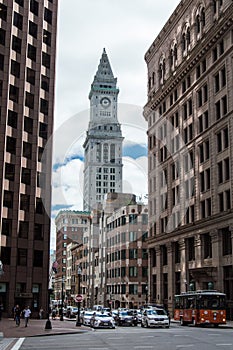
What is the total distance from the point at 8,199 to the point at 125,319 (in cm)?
2658

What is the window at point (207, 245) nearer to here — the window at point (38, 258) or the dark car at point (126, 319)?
the dark car at point (126, 319)

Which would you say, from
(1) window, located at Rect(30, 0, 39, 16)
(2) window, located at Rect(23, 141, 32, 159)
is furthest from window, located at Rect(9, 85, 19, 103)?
(1) window, located at Rect(30, 0, 39, 16)

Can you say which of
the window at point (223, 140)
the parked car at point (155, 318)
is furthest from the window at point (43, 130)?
the parked car at point (155, 318)

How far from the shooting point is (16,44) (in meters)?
71.6

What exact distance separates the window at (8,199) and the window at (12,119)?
905cm

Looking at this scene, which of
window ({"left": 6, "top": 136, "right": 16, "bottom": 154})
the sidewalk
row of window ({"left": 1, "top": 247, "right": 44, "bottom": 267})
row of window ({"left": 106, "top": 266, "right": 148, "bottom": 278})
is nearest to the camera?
the sidewalk

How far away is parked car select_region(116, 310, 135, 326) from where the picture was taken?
48.1 m

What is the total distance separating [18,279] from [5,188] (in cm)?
1178

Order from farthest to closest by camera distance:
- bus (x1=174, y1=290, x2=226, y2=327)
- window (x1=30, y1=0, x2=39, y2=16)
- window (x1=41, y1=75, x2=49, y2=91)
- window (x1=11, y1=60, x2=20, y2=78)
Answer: window (x1=30, y1=0, x2=39, y2=16), window (x1=41, y1=75, x2=49, y2=91), window (x1=11, y1=60, x2=20, y2=78), bus (x1=174, y1=290, x2=226, y2=327)

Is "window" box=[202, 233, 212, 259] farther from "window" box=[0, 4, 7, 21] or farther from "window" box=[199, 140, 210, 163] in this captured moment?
"window" box=[0, 4, 7, 21]

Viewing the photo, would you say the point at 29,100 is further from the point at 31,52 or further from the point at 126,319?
the point at 126,319

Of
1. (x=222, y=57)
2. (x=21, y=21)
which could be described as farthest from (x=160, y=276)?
(x=21, y=21)

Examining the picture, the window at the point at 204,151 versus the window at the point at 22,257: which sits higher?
the window at the point at 204,151

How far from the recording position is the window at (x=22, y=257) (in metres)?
67.4
